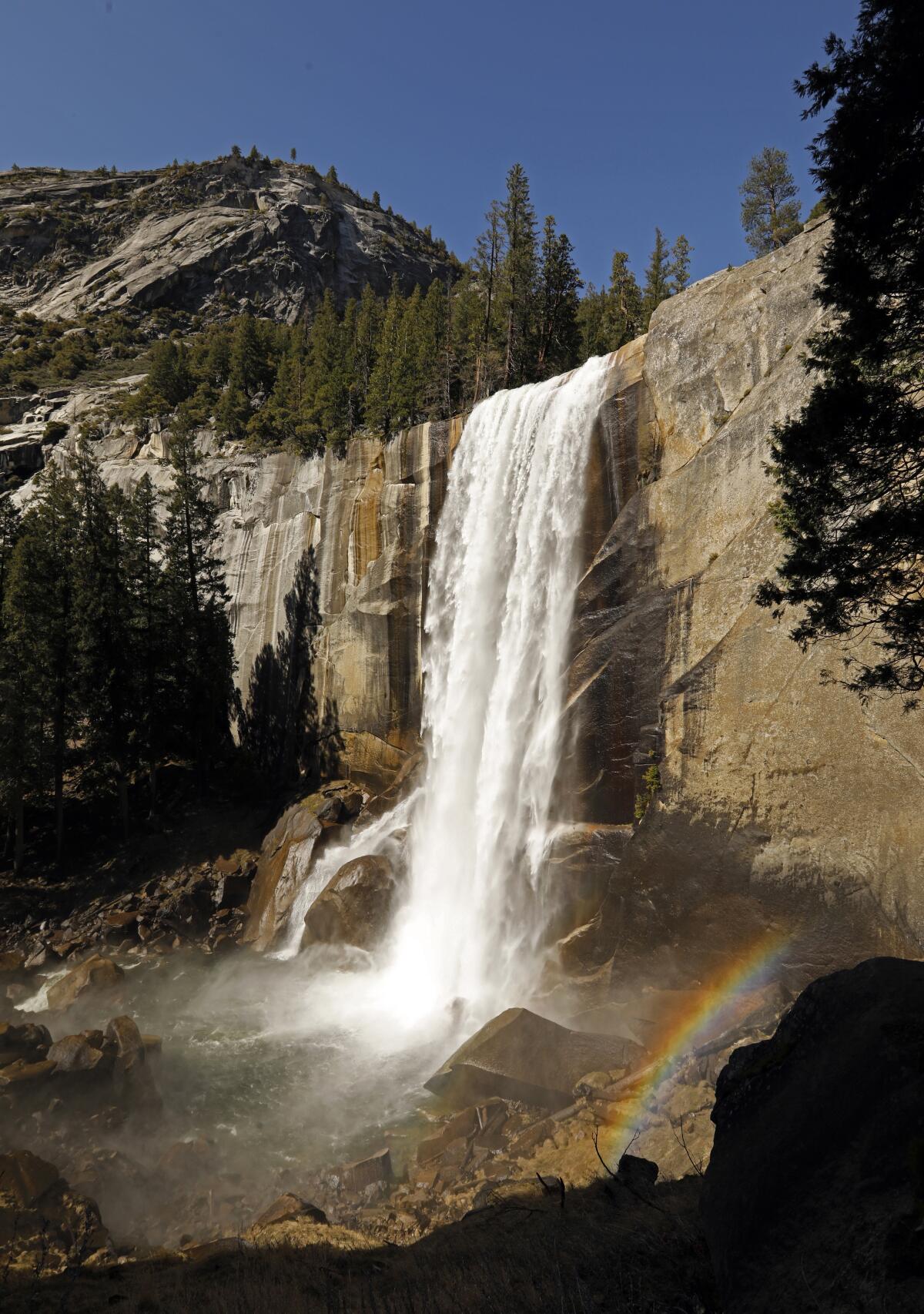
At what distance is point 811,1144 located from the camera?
5613 millimetres

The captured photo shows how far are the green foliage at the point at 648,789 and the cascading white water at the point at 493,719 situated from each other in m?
3.14

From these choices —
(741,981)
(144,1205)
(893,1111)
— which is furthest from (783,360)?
(144,1205)

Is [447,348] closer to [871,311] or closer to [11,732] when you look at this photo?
[11,732]

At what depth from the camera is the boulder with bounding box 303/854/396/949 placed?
2430 cm

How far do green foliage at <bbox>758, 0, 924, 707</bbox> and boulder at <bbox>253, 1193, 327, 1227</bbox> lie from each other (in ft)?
40.3

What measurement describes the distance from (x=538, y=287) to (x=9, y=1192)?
49461 millimetres

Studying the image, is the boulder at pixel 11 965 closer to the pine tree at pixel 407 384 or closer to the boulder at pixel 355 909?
the boulder at pixel 355 909

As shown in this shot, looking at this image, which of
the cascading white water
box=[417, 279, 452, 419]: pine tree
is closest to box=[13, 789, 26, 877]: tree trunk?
the cascading white water

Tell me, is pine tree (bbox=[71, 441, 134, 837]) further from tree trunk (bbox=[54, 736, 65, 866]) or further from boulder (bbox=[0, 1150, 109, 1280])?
boulder (bbox=[0, 1150, 109, 1280])

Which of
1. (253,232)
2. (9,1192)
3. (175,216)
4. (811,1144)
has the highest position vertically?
(175,216)

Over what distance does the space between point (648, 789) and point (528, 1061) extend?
23.2ft

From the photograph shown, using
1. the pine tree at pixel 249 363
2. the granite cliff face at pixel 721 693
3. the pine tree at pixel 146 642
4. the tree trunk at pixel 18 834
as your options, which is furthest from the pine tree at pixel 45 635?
the pine tree at pixel 249 363

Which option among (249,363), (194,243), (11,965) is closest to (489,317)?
(249,363)

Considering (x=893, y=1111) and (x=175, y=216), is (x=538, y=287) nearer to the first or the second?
(x=893, y=1111)
